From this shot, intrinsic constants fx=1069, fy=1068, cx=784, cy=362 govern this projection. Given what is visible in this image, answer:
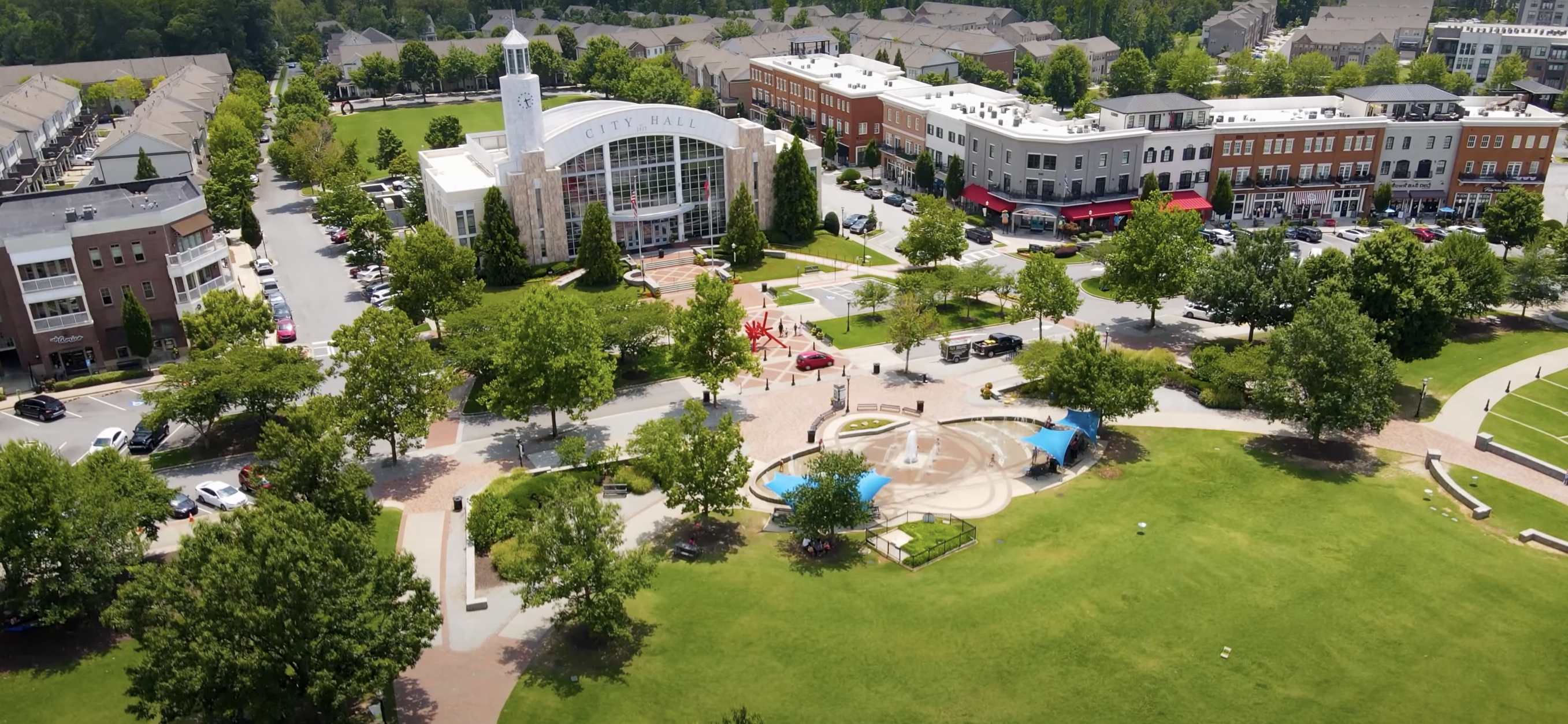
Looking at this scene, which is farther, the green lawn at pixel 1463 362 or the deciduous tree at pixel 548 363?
the green lawn at pixel 1463 362

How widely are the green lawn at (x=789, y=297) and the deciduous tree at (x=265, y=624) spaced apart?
46756mm

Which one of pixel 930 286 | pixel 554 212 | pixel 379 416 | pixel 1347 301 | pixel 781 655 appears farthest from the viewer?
pixel 554 212

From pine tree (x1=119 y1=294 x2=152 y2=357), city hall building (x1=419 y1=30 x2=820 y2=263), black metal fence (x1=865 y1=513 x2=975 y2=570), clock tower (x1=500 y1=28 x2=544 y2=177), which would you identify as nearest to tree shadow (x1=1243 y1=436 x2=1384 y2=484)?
black metal fence (x1=865 y1=513 x2=975 y2=570)

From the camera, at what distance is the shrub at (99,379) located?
63.4m


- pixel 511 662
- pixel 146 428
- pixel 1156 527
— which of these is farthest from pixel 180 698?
pixel 1156 527

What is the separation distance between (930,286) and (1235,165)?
40.7 metres

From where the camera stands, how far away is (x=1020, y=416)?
59938 millimetres

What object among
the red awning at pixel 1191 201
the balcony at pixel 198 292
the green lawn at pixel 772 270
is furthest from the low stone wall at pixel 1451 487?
the balcony at pixel 198 292

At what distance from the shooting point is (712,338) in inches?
2290

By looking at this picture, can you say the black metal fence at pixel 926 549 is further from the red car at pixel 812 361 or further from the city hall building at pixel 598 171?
the city hall building at pixel 598 171

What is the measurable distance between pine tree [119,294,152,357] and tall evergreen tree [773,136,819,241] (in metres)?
48.0

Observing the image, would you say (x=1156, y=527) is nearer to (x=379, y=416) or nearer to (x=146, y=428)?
(x=379, y=416)

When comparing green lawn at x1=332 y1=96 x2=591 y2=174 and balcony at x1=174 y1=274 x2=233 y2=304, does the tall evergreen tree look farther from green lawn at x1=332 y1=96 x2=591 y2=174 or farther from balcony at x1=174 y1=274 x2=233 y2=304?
green lawn at x1=332 y1=96 x2=591 y2=174

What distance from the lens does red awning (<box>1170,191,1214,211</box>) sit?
94.1 meters
